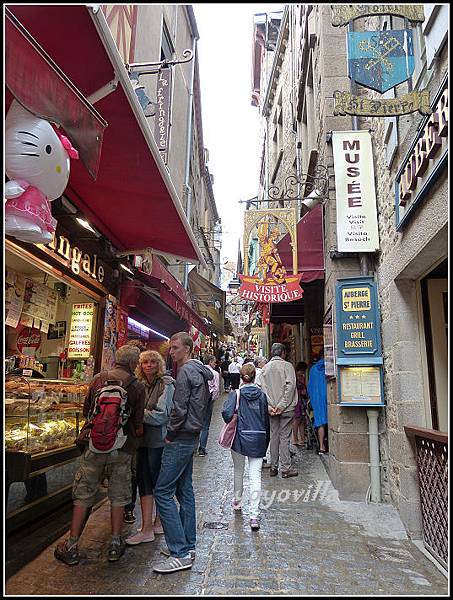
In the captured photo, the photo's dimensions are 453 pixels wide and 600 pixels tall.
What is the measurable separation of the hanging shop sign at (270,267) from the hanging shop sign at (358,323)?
118 centimetres

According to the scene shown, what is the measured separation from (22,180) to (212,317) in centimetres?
1406

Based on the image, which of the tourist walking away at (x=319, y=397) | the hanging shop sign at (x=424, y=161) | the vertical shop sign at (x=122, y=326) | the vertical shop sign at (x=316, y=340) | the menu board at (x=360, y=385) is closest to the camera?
the hanging shop sign at (x=424, y=161)

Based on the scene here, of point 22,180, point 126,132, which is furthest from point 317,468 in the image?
point 22,180

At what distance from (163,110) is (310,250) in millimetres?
4399

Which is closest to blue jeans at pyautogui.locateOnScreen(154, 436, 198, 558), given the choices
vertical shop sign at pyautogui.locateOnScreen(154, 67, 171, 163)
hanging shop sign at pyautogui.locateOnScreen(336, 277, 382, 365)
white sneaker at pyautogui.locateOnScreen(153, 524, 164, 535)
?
white sneaker at pyautogui.locateOnScreen(153, 524, 164, 535)

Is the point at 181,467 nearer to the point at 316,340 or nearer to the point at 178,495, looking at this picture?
the point at 178,495

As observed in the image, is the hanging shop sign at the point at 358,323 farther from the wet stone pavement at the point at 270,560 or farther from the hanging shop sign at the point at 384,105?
the hanging shop sign at the point at 384,105

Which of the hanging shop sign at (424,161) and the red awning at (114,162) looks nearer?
the red awning at (114,162)

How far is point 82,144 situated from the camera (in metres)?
2.84

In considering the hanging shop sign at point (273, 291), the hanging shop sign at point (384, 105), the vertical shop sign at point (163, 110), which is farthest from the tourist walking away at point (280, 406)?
the vertical shop sign at point (163, 110)

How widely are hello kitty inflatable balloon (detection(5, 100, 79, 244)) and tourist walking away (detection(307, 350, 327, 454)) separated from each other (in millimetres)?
5886

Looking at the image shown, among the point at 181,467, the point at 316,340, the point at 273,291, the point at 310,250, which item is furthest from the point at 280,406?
the point at 316,340

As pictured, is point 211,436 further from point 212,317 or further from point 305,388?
point 212,317

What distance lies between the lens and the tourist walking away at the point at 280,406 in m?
6.74
